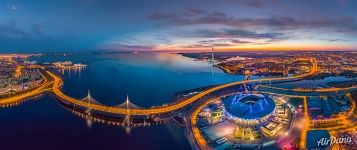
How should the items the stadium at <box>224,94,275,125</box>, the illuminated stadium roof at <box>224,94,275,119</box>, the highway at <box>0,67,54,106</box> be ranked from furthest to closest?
the highway at <box>0,67,54,106</box>
the illuminated stadium roof at <box>224,94,275,119</box>
the stadium at <box>224,94,275,125</box>

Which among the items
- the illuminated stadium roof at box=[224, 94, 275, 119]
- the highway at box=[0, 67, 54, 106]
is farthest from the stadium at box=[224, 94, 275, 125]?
the highway at box=[0, 67, 54, 106]

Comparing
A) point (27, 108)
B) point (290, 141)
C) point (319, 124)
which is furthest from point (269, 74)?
point (27, 108)

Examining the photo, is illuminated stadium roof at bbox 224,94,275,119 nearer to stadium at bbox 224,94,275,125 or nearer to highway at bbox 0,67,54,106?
stadium at bbox 224,94,275,125

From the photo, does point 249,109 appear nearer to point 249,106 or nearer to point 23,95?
point 249,106

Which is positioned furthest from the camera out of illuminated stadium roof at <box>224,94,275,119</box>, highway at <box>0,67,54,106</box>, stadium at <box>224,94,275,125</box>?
highway at <box>0,67,54,106</box>

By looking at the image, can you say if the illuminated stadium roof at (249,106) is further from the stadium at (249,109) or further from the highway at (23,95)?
the highway at (23,95)

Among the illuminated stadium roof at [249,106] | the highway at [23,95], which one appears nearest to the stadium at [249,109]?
the illuminated stadium roof at [249,106]

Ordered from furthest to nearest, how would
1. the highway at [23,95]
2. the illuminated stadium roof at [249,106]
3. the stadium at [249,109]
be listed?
the highway at [23,95]
the illuminated stadium roof at [249,106]
the stadium at [249,109]

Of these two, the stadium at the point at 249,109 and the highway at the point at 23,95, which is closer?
the stadium at the point at 249,109

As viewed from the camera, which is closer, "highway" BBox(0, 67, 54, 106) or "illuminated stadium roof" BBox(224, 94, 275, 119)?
"illuminated stadium roof" BBox(224, 94, 275, 119)

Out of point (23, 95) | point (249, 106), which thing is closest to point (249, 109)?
point (249, 106)

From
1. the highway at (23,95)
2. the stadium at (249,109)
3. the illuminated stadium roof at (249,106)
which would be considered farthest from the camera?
the highway at (23,95)
